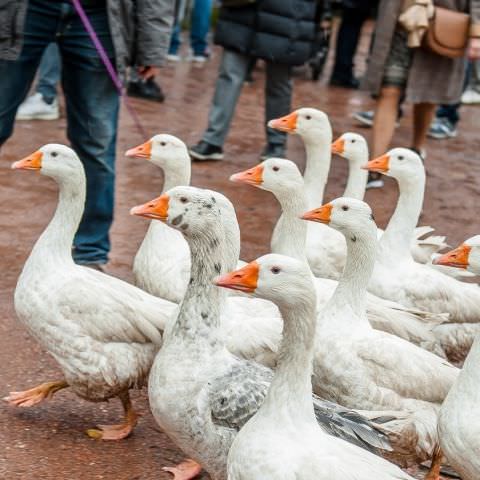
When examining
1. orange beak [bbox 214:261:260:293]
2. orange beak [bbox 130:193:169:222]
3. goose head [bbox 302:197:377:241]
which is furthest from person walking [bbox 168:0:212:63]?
orange beak [bbox 214:261:260:293]

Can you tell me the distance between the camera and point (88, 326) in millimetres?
4129

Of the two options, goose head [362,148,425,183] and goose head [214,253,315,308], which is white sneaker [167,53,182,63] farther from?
goose head [214,253,315,308]

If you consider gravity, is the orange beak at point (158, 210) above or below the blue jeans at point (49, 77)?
above

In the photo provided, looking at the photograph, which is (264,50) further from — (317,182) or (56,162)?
(56,162)

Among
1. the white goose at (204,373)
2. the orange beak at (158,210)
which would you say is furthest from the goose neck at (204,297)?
the orange beak at (158,210)

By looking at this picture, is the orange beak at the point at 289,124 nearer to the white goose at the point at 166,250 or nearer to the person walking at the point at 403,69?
the white goose at the point at 166,250

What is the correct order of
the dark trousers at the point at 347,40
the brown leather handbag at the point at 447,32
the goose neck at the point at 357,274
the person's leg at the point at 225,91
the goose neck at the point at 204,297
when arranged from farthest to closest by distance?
1. the dark trousers at the point at 347,40
2. the person's leg at the point at 225,91
3. the brown leather handbag at the point at 447,32
4. the goose neck at the point at 357,274
5. the goose neck at the point at 204,297

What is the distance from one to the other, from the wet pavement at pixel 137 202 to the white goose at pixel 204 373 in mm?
392

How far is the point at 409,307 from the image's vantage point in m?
5.00

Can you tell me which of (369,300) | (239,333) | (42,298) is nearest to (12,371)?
(42,298)

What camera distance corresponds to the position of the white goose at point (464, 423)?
11.4 ft

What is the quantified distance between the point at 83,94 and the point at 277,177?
3.49 ft

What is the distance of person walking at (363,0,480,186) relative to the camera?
287 inches

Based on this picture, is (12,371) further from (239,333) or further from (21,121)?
(21,121)
